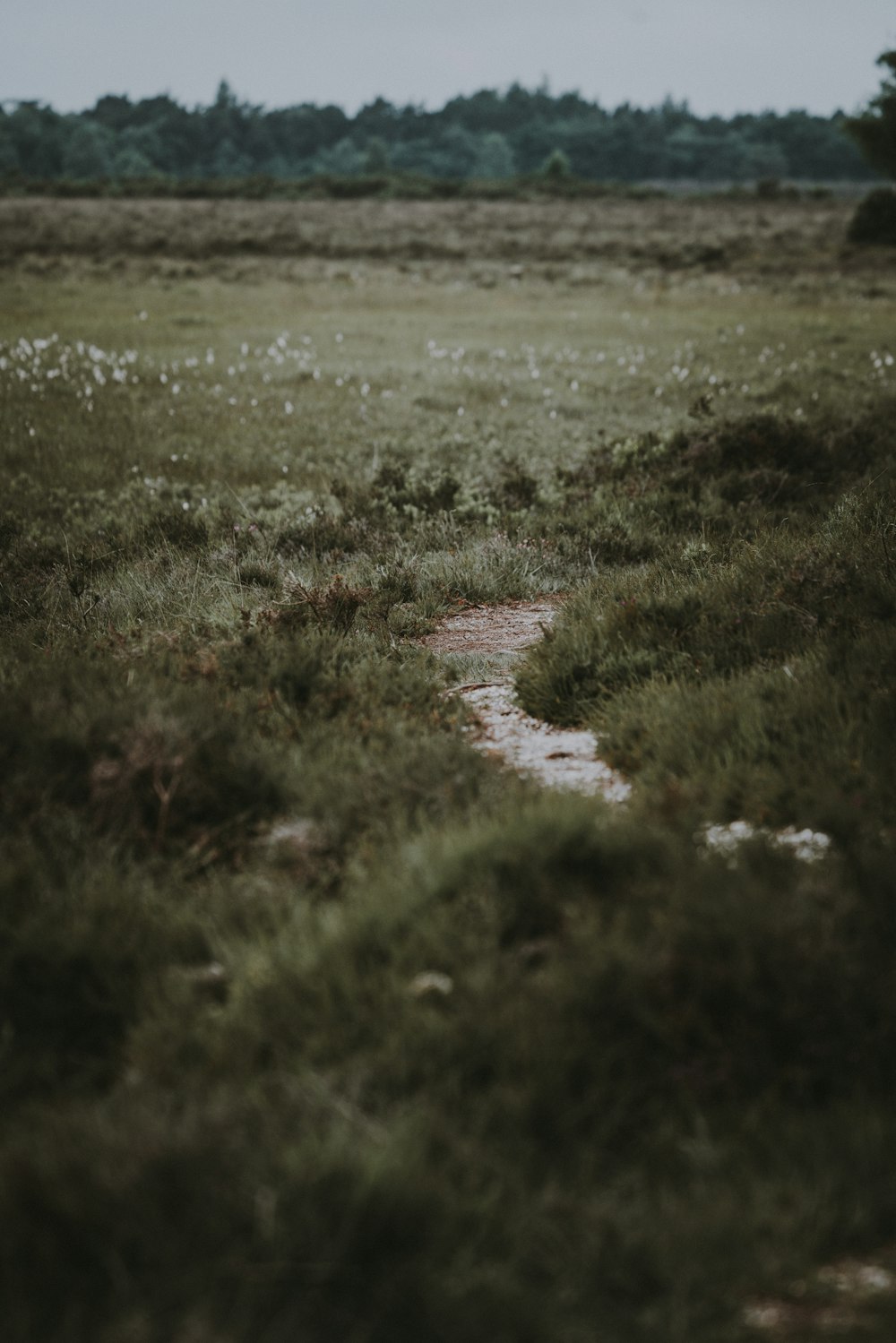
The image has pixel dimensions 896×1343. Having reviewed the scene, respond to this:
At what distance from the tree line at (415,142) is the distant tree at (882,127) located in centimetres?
9914

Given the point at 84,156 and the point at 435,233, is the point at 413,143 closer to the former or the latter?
the point at 84,156

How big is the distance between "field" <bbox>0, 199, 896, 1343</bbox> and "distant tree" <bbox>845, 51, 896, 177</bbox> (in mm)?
33556

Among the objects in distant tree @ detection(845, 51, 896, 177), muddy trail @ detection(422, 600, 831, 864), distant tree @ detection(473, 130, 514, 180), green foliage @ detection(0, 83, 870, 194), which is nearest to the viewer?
muddy trail @ detection(422, 600, 831, 864)

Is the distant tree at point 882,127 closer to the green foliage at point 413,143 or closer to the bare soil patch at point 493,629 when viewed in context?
the bare soil patch at point 493,629

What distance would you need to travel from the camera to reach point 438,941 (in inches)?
93.9

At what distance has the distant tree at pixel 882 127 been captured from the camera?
32.4 m

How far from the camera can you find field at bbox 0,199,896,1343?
5.56ft

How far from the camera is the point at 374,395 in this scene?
13.6m

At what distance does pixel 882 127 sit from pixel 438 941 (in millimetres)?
39740

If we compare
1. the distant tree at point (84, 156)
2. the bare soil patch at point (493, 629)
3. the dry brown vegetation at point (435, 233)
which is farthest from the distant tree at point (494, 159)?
the bare soil patch at point (493, 629)

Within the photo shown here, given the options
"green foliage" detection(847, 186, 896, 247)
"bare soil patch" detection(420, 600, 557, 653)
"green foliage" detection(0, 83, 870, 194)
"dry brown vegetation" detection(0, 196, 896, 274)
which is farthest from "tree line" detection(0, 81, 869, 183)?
"bare soil patch" detection(420, 600, 557, 653)

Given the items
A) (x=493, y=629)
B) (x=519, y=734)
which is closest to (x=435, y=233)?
(x=493, y=629)

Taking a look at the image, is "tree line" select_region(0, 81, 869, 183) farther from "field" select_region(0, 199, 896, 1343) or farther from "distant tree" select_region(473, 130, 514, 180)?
"field" select_region(0, 199, 896, 1343)

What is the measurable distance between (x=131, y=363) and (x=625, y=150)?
151670 mm
